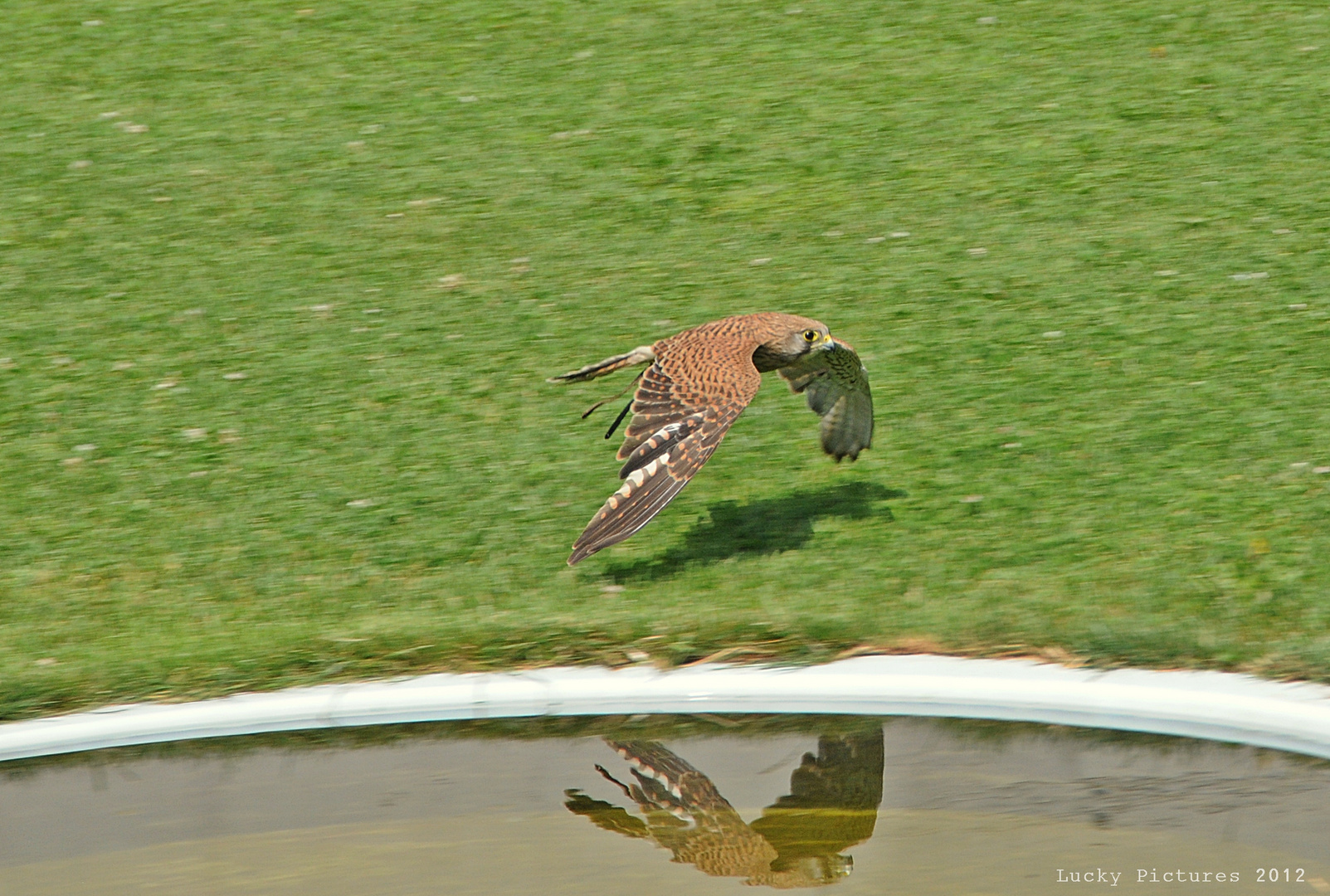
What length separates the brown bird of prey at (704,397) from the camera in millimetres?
5965

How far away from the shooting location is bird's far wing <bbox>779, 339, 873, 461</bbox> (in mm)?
7152

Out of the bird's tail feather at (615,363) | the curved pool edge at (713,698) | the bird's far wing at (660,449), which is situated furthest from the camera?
the bird's tail feather at (615,363)

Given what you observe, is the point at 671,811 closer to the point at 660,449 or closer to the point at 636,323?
the point at 660,449

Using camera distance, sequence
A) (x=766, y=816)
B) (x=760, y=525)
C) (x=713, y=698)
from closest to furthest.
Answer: (x=766, y=816) → (x=713, y=698) → (x=760, y=525)

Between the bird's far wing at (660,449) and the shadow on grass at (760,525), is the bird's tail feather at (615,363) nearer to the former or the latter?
the bird's far wing at (660,449)

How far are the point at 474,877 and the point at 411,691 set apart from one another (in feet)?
4.20

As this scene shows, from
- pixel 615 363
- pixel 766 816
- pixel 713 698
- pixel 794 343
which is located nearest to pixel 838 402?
pixel 794 343

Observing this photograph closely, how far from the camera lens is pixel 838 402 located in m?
7.29

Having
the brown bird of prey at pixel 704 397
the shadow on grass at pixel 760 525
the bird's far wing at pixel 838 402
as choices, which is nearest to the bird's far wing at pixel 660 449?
the brown bird of prey at pixel 704 397

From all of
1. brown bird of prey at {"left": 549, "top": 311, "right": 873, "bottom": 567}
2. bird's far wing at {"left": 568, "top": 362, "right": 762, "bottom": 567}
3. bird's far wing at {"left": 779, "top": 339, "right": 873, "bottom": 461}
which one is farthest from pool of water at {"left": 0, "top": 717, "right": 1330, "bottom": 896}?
bird's far wing at {"left": 779, "top": 339, "right": 873, "bottom": 461}

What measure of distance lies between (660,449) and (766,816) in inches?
71.6

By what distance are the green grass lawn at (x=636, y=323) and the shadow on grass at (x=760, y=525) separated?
0.09ft

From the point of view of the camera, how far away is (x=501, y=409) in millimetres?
8086

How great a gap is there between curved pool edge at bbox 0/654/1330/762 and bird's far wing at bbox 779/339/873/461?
1.82 metres
